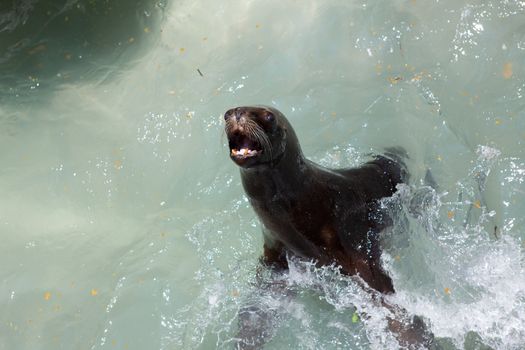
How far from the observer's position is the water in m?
4.24

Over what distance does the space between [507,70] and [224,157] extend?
2.54 metres

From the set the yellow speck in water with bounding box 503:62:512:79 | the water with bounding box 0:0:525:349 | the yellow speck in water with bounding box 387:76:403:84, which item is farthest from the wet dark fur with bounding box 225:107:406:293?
the yellow speck in water with bounding box 503:62:512:79

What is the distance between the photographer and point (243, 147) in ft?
10.8

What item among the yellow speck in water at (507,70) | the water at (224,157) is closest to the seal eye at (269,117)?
the water at (224,157)

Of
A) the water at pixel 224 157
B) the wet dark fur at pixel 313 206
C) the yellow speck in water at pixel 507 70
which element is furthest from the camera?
the yellow speck in water at pixel 507 70

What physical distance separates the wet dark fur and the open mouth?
72 millimetres

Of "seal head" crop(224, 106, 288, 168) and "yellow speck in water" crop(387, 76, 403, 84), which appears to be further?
"yellow speck in water" crop(387, 76, 403, 84)

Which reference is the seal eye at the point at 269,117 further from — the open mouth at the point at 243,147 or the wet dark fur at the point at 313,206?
the open mouth at the point at 243,147

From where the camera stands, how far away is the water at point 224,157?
4.24 meters

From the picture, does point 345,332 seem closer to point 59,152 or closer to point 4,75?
point 59,152

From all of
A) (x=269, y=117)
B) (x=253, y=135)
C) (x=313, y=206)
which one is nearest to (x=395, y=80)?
(x=313, y=206)

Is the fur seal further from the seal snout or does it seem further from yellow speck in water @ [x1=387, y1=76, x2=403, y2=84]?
yellow speck in water @ [x1=387, y1=76, x2=403, y2=84]

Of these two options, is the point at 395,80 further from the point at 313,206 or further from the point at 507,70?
the point at 313,206

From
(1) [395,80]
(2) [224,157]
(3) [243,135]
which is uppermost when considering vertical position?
(3) [243,135]
